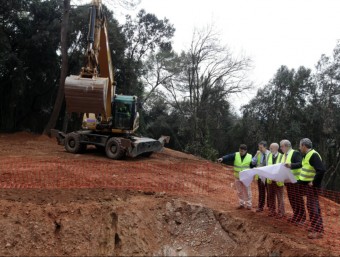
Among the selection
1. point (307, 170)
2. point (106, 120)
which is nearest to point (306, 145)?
point (307, 170)

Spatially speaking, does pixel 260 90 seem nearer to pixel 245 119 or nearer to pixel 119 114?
pixel 245 119

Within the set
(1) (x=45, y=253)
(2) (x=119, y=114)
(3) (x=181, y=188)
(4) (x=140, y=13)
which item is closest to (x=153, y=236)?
(1) (x=45, y=253)

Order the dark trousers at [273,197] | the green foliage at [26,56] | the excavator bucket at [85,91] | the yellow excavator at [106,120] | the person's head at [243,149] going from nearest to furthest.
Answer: the dark trousers at [273,197], the person's head at [243,149], the excavator bucket at [85,91], the yellow excavator at [106,120], the green foliage at [26,56]

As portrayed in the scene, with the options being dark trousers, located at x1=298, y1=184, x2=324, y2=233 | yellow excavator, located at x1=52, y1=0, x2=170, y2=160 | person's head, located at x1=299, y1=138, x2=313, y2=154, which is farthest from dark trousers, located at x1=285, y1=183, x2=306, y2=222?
yellow excavator, located at x1=52, y1=0, x2=170, y2=160

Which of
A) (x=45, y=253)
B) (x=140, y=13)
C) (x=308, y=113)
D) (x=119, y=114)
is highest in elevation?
(x=140, y=13)

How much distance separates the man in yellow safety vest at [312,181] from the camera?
6.18 meters

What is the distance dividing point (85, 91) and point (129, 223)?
13.6 ft

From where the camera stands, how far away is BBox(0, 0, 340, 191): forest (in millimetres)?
23078

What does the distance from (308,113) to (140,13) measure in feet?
52.6

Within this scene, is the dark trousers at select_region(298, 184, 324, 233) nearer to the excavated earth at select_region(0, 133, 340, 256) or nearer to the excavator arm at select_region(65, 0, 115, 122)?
the excavated earth at select_region(0, 133, 340, 256)

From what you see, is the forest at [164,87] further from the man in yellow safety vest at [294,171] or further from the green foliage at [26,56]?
the man in yellow safety vest at [294,171]

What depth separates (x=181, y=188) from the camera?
33.4 ft

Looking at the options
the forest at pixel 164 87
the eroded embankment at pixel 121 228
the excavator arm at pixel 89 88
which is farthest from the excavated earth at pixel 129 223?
the forest at pixel 164 87

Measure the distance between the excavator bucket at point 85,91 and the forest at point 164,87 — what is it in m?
11.1
